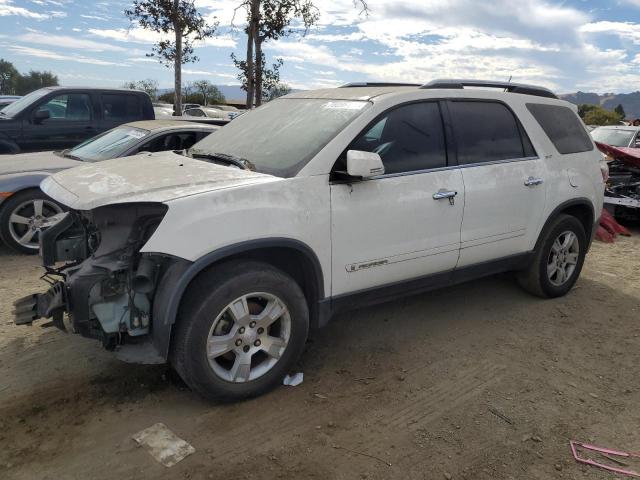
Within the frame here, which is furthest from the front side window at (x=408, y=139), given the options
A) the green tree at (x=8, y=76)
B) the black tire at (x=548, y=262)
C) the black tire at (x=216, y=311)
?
the green tree at (x=8, y=76)

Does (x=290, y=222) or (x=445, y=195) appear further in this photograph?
(x=445, y=195)

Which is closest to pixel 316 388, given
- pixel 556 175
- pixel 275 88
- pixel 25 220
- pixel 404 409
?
pixel 404 409

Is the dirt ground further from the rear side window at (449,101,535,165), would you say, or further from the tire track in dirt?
the rear side window at (449,101,535,165)

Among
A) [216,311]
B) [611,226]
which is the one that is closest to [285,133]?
[216,311]

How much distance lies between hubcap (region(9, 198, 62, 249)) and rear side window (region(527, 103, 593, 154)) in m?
5.02

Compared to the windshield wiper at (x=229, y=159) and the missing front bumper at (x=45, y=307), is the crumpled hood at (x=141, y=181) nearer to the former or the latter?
the windshield wiper at (x=229, y=159)

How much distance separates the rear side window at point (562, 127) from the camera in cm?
475

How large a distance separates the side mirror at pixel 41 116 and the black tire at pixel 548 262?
23.0ft

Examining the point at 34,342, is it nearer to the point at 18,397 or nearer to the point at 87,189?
the point at 18,397

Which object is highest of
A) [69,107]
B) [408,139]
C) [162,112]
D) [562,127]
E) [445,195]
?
[162,112]

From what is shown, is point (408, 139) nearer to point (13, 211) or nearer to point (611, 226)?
point (13, 211)

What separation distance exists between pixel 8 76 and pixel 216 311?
7909cm

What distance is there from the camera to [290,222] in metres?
3.19

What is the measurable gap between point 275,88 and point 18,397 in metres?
12.3
